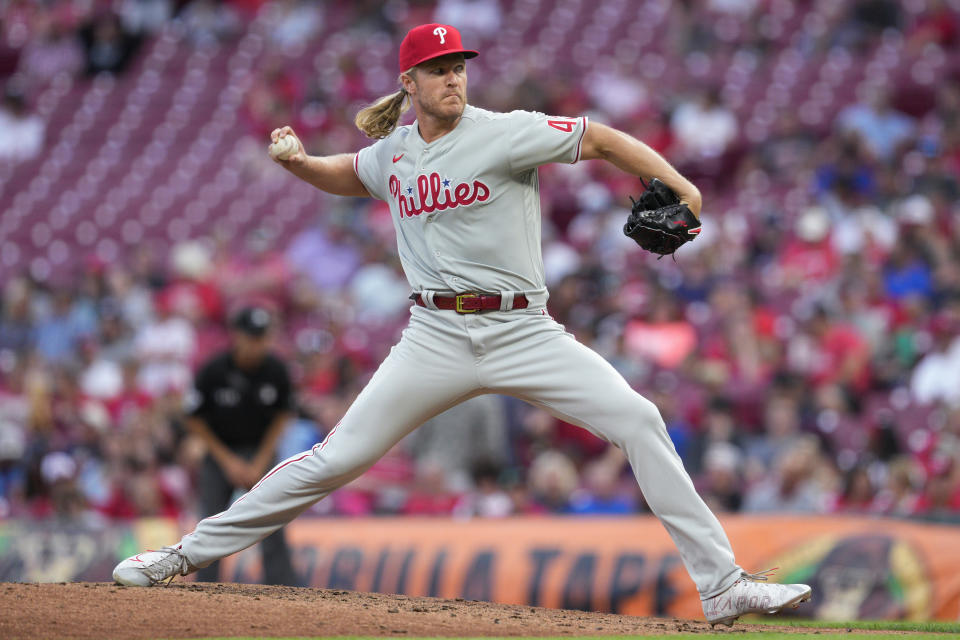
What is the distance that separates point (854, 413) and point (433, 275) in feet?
16.4

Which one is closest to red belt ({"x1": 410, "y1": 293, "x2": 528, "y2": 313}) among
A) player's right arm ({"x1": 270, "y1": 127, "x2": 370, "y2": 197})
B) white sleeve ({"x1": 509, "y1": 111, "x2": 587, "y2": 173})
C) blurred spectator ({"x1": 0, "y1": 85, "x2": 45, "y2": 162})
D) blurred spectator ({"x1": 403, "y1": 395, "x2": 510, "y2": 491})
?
white sleeve ({"x1": 509, "y1": 111, "x2": 587, "y2": 173})

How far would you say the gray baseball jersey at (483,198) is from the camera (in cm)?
450

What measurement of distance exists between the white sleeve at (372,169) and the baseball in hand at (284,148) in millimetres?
237

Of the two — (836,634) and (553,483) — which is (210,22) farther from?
(836,634)

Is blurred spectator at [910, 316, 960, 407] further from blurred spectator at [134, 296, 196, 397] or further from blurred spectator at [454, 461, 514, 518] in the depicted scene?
blurred spectator at [134, 296, 196, 397]

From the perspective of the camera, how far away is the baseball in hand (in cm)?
482

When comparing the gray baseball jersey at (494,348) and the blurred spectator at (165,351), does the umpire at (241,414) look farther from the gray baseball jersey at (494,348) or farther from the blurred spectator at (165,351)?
the blurred spectator at (165,351)

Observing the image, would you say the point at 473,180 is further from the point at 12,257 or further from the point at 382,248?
A: the point at 12,257

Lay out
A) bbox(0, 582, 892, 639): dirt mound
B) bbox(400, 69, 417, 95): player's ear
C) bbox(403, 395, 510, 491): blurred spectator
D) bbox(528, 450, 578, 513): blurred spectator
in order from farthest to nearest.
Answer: bbox(403, 395, 510, 491): blurred spectator, bbox(528, 450, 578, 513): blurred spectator, bbox(400, 69, 417, 95): player's ear, bbox(0, 582, 892, 639): dirt mound

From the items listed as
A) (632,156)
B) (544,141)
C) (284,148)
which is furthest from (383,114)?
(632,156)

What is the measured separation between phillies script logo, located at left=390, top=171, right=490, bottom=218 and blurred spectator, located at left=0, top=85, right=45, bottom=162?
43.1ft

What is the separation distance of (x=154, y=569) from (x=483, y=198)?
1824 mm

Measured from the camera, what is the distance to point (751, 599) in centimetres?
444

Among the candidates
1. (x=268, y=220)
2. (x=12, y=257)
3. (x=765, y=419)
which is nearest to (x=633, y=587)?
(x=765, y=419)
